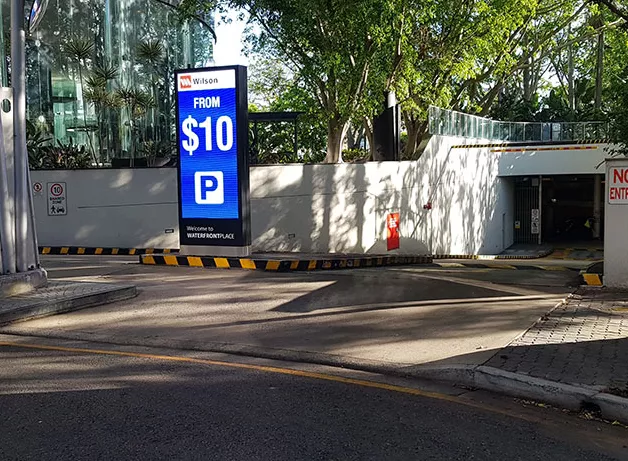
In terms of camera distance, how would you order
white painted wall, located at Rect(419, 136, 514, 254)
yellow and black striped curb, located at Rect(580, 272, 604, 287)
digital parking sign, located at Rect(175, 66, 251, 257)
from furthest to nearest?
white painted wall, located at Rect(419, 136, 514, 254) → digital parking sign, located at Rect(175, 66, 251, 257) → yellow and black striped curb, located at Rect(580, 272, 604, 287)

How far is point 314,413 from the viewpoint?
527cm

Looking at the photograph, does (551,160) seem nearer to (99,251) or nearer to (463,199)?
(463,199)

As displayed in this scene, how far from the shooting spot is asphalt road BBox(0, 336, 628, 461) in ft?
14.9

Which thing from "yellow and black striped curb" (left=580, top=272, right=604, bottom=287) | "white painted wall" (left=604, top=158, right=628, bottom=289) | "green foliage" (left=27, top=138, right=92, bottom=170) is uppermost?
"green foliage" (left=27, top=138, right=92, bottom=170)

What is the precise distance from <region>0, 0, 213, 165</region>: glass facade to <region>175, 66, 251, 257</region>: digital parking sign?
8.23 metres

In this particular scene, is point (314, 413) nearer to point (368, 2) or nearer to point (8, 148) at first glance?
point (8, 148)

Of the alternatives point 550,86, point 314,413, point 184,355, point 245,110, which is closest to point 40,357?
point 184,355

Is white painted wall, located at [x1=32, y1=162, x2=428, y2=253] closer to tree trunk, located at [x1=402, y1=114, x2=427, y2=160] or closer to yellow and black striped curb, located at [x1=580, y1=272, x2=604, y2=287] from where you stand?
tree trunk, located at [x1=402, y1=114, x2=427, y2=160]

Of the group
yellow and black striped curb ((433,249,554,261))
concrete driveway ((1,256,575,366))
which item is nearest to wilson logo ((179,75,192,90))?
concrete driveway ((1,256,575,366))

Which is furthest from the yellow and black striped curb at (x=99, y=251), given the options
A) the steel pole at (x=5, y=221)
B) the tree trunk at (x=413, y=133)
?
the tree trunk at (x=413, y=133)

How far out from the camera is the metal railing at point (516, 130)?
83.7 ft

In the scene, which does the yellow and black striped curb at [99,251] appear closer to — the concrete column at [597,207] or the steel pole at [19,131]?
the steel pole at [19,131]

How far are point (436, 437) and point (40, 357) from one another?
4.54m

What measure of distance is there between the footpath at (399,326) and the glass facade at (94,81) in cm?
1155
